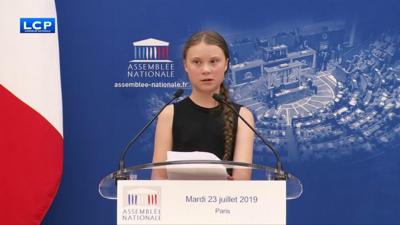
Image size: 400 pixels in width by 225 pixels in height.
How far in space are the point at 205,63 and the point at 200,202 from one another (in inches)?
24.2

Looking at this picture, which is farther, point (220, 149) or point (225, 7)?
point (225, 7)

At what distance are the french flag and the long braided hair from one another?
1.34 metres

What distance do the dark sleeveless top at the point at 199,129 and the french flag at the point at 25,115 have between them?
1.26 metres

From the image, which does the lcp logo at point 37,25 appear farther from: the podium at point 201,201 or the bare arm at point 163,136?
the podium at point 201,201

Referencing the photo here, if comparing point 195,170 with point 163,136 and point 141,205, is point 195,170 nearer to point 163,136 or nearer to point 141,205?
point 141,205

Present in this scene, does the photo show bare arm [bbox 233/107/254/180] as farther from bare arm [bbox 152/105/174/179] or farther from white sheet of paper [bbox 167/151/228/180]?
white sheet of paper [bbox 167/151/228/180]

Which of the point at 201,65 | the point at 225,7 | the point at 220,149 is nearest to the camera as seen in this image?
the point at 201,65

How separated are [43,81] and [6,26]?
354mm

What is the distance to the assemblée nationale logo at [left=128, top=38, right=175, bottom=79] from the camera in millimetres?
3775

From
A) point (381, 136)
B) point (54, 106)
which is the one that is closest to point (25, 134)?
point (54, 106)

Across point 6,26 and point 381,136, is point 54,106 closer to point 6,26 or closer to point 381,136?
point 6,26

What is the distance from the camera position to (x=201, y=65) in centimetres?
204

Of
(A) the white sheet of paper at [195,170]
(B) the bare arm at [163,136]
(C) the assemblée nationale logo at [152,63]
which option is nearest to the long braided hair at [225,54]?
(B) the bare arm at [163,136]

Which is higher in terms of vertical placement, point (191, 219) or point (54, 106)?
point (54, 106)
